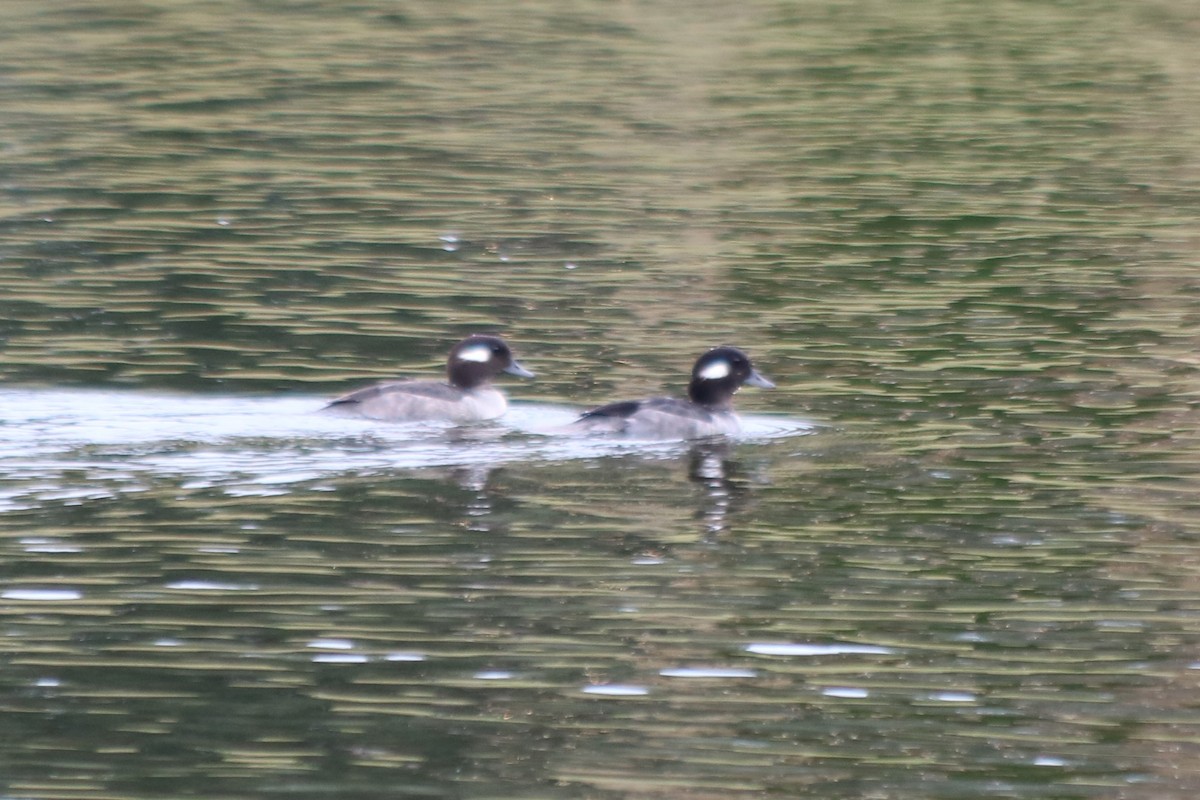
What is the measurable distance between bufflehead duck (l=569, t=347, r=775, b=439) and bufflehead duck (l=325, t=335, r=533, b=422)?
1.10m

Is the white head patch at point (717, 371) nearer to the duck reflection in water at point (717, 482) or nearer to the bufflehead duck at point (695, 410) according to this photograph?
the bufflehead duck at point (695, 410)

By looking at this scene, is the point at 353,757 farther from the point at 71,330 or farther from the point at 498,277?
the point at 498,277

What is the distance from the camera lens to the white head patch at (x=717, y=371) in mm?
17047

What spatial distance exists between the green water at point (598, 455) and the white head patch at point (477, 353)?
61 centimetres

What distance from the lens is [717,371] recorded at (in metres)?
17.1

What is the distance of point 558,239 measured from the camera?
24.7 metres

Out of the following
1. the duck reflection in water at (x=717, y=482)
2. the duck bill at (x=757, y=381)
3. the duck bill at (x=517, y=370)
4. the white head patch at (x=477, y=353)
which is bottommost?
the duck reflection in water at (x=717, y=482)

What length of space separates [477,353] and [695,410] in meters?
1.97

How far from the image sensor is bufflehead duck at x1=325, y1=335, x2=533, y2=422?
16.4 metres

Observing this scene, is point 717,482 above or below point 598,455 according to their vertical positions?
below

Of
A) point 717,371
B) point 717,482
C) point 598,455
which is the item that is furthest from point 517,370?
point 717,482

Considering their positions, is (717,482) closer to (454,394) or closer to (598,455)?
(598,455)

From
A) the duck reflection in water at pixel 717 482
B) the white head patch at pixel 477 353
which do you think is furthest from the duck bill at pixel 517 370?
the duck reflection in water at pixel 717 482

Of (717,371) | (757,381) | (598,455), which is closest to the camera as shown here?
(598,455)
